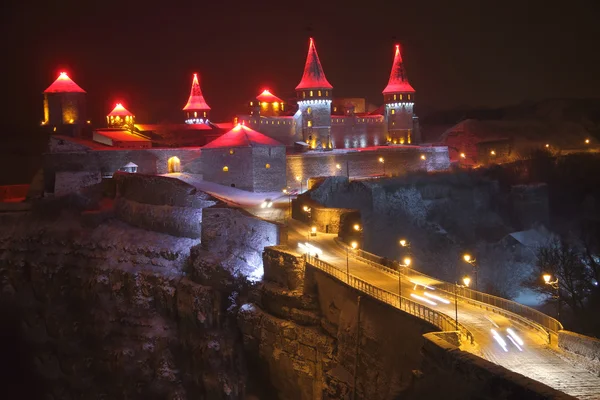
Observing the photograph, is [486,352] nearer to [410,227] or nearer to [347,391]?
[347,391]

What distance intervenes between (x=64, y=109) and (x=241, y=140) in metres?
14.3

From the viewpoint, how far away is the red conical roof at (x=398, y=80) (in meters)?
51.5

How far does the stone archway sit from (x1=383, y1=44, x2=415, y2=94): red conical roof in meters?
19.6

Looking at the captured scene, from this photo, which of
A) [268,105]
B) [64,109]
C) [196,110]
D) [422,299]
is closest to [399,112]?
[268,105]

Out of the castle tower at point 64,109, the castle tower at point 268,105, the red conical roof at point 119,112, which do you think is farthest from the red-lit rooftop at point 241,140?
the red conical roof at point 119,112

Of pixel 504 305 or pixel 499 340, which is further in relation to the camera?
pixel 504 305

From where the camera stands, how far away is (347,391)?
65.5 ft

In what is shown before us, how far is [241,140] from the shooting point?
4000 cm

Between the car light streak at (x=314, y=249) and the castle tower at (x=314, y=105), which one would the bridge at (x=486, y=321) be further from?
the castle tower at (x=314, y=105)

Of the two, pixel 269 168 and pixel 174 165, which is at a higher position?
pixel 174 165

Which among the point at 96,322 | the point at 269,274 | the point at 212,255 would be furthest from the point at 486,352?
the point at 96,322

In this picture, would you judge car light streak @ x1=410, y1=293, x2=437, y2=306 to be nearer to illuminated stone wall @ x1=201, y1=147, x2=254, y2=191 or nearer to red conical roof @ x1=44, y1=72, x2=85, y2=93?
illuminated stone wall @ x1=201, y1=147, x2=254, y2=191

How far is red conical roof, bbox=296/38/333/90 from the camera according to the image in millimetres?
46281

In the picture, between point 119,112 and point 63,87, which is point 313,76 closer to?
point 119,112
